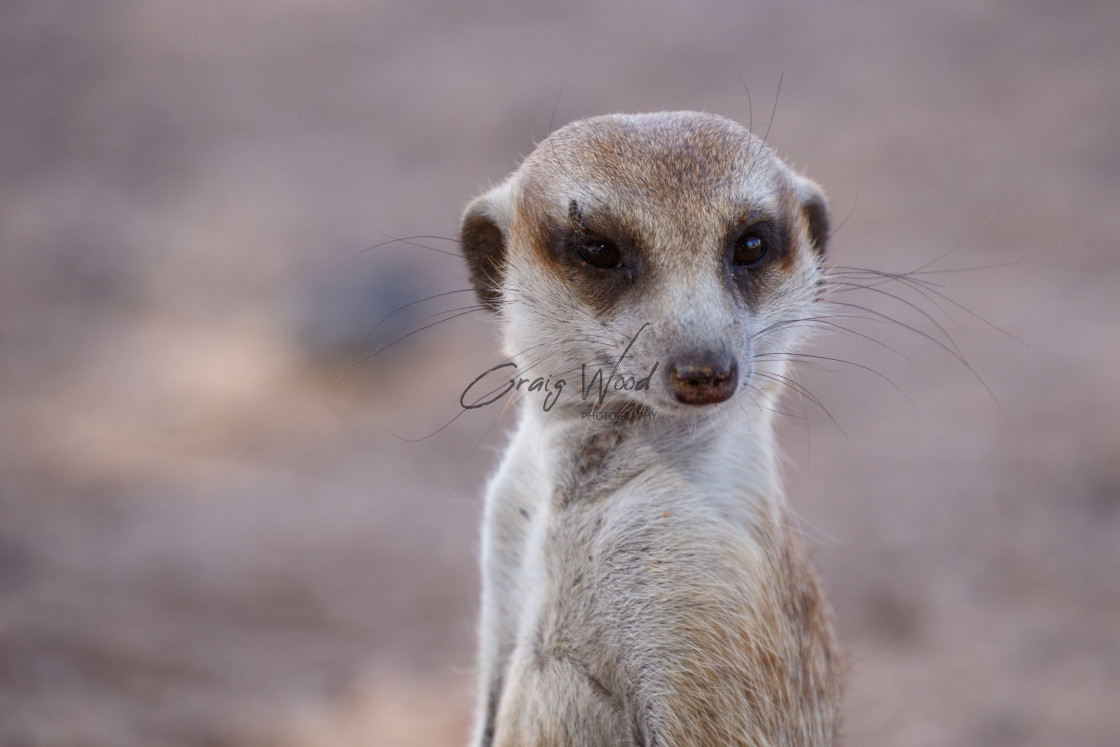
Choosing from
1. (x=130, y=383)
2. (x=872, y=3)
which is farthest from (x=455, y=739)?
(x=872, y=3)

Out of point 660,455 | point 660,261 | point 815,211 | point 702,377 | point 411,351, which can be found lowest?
point 702,377

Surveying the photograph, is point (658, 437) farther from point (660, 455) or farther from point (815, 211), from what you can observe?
point (815, 211)

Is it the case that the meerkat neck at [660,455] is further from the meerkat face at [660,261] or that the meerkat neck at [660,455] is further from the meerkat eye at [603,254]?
the meerkat eye at [603,254]

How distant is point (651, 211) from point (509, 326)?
0.42m

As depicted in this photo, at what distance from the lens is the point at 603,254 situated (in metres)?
2.05

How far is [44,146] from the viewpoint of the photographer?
10.3 m

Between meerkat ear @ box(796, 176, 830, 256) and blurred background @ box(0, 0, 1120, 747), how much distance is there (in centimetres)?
31

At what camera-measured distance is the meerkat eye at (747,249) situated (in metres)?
2.08

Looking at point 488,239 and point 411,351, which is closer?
point 488,239

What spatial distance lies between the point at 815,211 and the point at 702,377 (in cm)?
74
